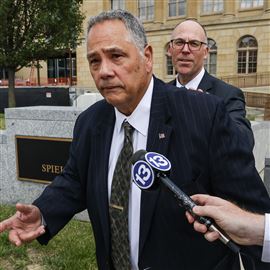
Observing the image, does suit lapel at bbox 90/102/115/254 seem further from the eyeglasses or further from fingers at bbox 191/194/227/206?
the eyeglasses

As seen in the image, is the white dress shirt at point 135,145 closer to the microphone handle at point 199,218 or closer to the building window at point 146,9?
the microphone handle at point 199,218

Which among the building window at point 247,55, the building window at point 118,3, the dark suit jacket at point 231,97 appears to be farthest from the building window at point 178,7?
the dark suit jacket at point 231,97

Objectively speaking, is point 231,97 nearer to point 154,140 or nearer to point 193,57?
point 193,57

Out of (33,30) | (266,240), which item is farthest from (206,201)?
(33,30)

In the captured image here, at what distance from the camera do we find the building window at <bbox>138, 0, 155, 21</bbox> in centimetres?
3772

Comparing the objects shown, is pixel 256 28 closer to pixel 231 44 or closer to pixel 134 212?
pixel 231 44

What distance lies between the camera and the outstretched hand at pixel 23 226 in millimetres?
1925

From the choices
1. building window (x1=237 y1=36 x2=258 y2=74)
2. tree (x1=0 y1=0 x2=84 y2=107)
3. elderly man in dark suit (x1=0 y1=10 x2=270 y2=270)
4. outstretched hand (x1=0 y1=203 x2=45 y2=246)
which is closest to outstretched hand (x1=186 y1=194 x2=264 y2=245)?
elderly man in dark suit (x1=0 y1=10 x2=270 y2=270)

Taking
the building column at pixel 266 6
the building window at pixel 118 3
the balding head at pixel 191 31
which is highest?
the building window at pixel 118 3

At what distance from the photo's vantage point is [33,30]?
60.3ft

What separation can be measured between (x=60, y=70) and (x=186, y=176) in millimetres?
48078

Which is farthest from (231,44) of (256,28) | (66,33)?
(66,33)

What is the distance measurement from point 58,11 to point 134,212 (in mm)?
18024

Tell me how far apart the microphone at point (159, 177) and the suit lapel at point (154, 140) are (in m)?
0.37
